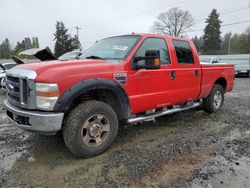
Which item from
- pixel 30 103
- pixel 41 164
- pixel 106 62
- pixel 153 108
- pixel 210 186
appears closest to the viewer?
pixel 210 186

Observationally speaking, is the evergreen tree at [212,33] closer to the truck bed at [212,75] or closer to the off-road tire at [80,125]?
the truck bed at [212,75]

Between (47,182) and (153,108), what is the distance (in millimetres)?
2332

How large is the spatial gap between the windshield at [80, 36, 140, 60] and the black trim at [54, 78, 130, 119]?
672mm

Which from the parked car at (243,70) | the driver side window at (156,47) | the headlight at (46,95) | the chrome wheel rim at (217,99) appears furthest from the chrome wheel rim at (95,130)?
the parked car at (243,70)

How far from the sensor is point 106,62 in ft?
12.8

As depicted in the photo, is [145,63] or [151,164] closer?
[151,164]

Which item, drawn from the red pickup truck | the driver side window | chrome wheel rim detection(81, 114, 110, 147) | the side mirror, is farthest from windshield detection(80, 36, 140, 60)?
chrome wheel rim detection(81, 114, 110, 147)

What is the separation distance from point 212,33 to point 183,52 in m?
55.1

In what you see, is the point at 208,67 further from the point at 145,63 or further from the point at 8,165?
the point at 8,165

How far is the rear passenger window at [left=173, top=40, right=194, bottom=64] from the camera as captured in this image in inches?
199

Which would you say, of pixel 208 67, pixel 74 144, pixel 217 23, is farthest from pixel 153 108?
pixel 217 23

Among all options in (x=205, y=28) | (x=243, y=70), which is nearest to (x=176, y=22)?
(x=205, y=28)

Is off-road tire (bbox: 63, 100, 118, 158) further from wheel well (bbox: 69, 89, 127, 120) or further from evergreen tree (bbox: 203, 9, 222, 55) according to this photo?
evergreen tree (bbox: 203, 9, 222, 55)

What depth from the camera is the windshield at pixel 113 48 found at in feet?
13.8
